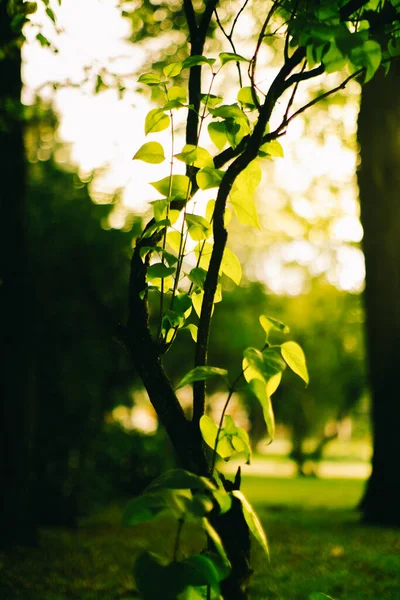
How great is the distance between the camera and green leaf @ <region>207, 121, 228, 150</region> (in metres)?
2.11

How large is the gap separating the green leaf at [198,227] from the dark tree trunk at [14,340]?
4.93 metres

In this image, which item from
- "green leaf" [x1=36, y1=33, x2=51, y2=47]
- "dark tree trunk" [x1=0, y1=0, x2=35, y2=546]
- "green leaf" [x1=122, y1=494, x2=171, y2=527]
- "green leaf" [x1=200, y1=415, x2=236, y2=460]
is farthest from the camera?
"dark tree trunk" [x1=0, y1=0, x2=35, y2=546]

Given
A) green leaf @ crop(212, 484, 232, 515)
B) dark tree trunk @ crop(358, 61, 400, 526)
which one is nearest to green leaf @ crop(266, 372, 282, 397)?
green leaf @ crop(212, 484, 232, 515)

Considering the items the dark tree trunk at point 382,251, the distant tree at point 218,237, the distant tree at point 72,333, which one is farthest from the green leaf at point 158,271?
the distant tree at point 72,333

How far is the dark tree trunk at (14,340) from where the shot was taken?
6.43 meters

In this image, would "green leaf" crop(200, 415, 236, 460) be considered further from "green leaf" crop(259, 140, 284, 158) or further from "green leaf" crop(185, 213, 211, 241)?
"green leaf" crop(259, 140, 284, 158)

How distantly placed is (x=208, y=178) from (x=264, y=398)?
85 cm

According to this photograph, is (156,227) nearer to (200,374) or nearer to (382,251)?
(200,374)

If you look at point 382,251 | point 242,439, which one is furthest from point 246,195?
point 382,251

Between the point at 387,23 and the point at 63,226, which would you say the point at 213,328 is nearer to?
the point at 63,226

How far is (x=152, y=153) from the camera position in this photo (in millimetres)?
1997

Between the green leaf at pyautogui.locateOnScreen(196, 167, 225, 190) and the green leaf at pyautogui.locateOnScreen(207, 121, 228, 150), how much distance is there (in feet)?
0.40

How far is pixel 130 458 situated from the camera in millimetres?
11781

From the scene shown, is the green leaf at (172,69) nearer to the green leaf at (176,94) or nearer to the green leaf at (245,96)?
the green leaf at (176,94)
